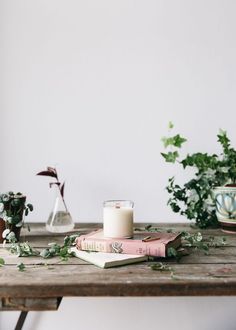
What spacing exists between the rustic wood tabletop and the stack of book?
0.06 ft

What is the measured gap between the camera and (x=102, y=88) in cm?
152

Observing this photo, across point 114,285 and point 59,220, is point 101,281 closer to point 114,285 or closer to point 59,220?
point 114,285

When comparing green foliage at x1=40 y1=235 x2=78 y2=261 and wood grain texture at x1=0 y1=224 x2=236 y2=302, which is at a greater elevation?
green foliage at x1=40 y1=235 x2=78 y2=261

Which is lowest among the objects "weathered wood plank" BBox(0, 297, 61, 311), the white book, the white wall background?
"weathered wood plank" BBox(0, 297, 61, 311)

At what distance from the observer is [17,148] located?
1.52 metres

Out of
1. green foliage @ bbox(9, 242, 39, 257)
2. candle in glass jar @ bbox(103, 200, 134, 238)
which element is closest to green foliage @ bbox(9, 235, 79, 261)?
green foliage @ bbox(9, 242, 39, 257)

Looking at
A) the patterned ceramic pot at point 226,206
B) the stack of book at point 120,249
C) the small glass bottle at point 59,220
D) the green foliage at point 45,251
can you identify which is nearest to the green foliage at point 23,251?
the green foliage at point 45,251

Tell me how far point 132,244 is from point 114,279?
161mm

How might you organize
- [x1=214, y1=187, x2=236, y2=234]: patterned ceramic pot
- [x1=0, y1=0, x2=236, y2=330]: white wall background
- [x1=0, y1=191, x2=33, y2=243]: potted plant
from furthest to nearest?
[x1=0, y1=0, x2=236, y2=330]: white wall background, [x1=214, y1=187, x2=236, y2=234]: patterned ceramic pot, [x1=0, y1=191, x2=33, y2=243]: potted plant

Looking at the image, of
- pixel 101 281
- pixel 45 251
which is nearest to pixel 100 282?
pixel 101 281

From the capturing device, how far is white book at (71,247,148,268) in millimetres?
894

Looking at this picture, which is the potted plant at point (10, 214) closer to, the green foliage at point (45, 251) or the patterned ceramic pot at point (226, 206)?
the green foliage at point (45, 251)

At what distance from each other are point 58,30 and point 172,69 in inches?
18.2

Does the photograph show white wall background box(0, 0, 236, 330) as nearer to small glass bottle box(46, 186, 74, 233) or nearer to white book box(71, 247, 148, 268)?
small glass bottle box(46, 186, 74, 233)
